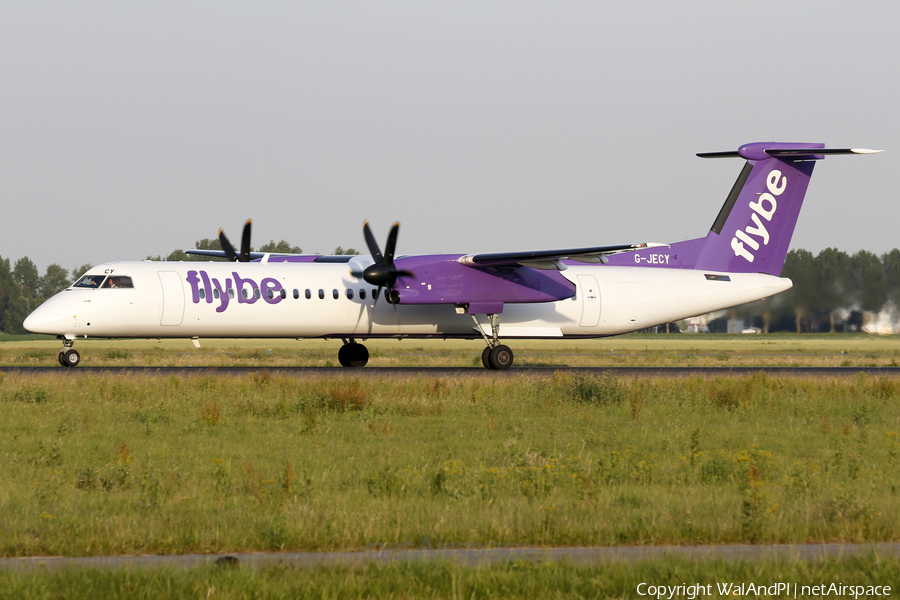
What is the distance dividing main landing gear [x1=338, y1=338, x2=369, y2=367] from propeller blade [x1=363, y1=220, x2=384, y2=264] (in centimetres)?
379

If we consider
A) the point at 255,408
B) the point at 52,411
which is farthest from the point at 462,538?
the point at 52,411

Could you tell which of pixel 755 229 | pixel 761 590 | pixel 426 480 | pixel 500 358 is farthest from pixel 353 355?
pixel 761 590

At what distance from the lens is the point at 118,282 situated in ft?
89.6

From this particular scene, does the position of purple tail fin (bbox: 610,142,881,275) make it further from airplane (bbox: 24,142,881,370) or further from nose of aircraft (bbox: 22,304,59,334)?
nose of aircraft (bbox: 22,304,59,334)

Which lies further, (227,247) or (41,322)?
(227,247)

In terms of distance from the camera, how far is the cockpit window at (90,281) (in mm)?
27172

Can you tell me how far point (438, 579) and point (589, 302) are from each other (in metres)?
25.4

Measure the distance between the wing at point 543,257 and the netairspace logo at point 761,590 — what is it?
797 inches

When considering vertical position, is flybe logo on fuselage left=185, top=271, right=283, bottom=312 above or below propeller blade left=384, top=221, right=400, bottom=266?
below

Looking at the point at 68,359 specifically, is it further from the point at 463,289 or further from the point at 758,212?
the point at 758,212

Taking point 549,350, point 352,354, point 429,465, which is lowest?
point 549,350

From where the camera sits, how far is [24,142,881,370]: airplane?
27391 mm

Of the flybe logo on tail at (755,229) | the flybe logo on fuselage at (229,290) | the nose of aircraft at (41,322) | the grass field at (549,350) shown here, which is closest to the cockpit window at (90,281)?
the nose of aircraft at (41,322)

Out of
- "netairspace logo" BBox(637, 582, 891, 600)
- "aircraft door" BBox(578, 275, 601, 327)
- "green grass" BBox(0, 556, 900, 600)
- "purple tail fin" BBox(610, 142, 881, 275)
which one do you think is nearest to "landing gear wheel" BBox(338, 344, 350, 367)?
"aircraft door" BBox(578, 275, 601, 327)
